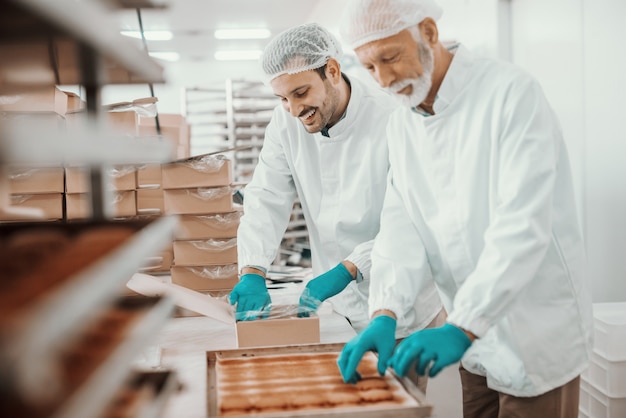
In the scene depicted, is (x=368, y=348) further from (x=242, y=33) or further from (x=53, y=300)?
(x=242, y=33)

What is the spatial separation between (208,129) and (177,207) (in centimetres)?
775

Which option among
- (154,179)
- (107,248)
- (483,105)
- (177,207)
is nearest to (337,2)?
(154,179)

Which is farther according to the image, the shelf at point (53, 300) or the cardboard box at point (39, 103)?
the cardboard box at point (39, 103)

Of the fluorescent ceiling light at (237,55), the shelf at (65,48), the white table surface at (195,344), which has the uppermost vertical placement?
the fluorescent ceiling light at (237,55)

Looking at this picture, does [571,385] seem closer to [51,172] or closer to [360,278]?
[360,278]

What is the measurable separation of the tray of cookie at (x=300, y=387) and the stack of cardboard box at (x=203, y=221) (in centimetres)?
113

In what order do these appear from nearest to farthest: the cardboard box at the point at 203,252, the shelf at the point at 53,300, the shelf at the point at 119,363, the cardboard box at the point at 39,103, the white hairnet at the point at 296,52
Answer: the shelf at the point at 53,300, the shelf at the point at 119,363, the white hairnet at the point at 296,52, the cardboard box at the point at 39,103, the cardboard box at the point at 203,252

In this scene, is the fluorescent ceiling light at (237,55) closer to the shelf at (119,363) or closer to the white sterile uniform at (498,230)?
the white sterile uniform at (498,230)

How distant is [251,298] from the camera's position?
1.88 metres

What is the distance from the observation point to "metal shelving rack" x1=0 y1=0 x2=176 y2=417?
16.3 inches

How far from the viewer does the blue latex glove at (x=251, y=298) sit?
177 centimetres

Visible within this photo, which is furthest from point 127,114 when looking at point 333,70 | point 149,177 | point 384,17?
point 384,17

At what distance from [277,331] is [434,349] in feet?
2.04

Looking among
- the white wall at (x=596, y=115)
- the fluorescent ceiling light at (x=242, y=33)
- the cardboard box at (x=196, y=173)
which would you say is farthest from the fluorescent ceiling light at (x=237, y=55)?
the cardboard box at (x=196, y=173)
